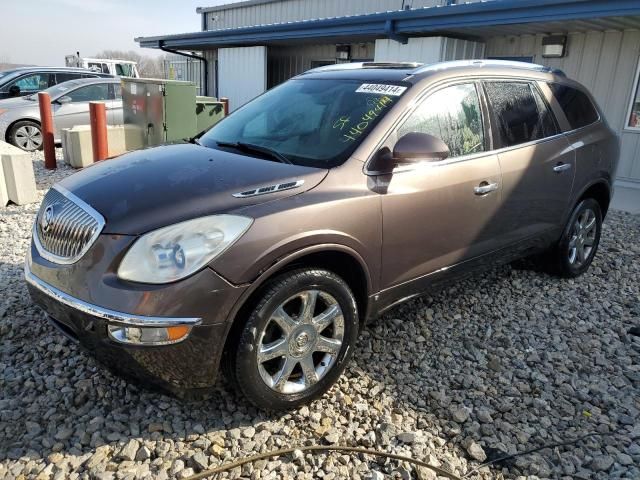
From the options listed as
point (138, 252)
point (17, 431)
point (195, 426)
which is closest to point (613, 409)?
point (195, 426)

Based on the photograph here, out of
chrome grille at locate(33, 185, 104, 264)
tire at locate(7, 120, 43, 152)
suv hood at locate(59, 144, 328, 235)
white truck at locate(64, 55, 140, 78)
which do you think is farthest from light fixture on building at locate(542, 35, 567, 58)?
white truck at locate(64, 55, 140, 78)

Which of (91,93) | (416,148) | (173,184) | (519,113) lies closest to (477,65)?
(519,113)

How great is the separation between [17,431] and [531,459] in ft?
8.24

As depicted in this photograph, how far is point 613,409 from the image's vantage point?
2.95 meters

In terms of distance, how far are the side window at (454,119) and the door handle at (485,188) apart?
23cm

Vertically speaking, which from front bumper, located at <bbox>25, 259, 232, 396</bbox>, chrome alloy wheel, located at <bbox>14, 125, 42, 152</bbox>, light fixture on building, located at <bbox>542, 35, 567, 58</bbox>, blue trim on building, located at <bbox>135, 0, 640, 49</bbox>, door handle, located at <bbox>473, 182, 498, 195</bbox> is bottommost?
chrome alloy wheel, located at <bbox>14, 125, 42, 152</bbox>

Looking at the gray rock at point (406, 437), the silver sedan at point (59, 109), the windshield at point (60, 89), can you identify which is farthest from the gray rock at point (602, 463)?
the windshield at point (60, 89)

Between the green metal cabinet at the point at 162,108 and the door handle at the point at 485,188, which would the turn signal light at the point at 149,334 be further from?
the green metal cabinet at the point at 162,108

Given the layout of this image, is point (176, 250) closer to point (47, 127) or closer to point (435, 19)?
point (47, 127)

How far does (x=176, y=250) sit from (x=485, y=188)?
2115 millimetres

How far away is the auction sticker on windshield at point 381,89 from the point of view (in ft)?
10.2

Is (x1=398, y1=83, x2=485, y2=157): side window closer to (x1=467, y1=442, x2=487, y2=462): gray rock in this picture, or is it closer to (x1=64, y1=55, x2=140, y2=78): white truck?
(x1=467, y1=442, x2=487, y2=462): gray rock

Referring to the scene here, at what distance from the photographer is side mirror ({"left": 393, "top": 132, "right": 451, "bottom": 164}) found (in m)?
2.75

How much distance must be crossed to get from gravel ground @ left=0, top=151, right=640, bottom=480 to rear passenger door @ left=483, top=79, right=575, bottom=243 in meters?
0.76
